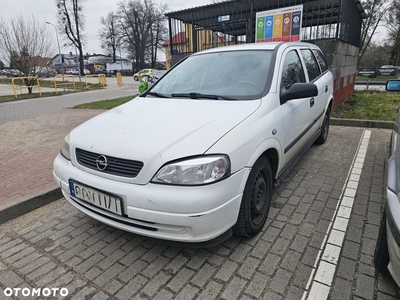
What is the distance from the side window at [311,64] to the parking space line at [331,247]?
5.04 feet

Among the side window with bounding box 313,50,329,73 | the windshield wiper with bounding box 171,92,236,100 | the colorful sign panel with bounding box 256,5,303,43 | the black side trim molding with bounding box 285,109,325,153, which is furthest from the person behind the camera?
the colorful sign panel with bounding box 256,5,303,43

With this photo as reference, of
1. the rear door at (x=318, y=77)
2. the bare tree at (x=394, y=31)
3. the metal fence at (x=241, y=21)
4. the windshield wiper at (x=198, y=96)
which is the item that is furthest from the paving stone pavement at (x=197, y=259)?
the bare tree at (x=394, y=31)

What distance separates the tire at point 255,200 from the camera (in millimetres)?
2180

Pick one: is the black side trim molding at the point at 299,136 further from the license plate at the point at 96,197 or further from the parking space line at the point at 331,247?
the license plate at the point at 96,197

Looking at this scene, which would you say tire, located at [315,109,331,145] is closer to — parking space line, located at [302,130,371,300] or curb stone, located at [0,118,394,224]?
parking space line, located at [302,130,371,300]

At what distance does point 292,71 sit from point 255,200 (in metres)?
→ 1.78

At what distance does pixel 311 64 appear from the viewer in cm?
407

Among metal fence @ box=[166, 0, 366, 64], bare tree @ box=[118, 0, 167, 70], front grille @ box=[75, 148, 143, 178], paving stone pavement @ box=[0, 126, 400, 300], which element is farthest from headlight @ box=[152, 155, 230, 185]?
bare tree @ box=[118, 0, 167, 70]

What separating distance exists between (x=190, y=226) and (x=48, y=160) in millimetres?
3685

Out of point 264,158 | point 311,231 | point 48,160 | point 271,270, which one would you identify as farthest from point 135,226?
point 48,160

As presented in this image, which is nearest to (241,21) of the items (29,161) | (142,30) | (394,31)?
(29,161)

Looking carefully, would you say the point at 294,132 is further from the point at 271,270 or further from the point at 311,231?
the point at 271,270

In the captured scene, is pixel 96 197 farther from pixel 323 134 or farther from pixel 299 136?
pixel 323 134

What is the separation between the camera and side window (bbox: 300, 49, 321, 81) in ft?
12.6
